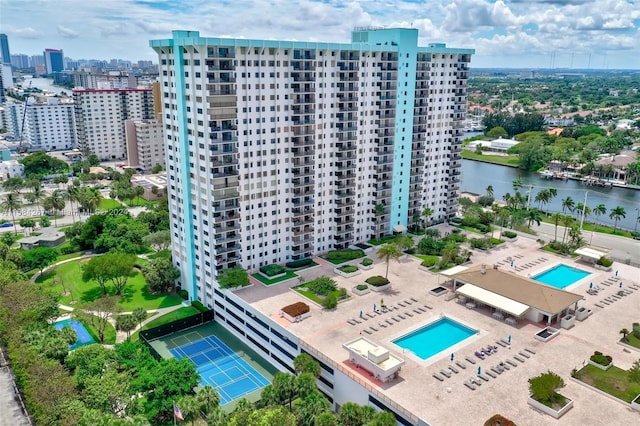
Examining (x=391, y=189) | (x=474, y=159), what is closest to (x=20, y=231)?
(x=391, y=189)

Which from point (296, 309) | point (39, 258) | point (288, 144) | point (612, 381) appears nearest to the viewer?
point (612, 381)

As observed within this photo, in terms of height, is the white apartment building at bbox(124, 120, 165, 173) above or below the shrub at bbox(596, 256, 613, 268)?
above

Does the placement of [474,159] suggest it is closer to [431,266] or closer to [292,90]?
[431,266]

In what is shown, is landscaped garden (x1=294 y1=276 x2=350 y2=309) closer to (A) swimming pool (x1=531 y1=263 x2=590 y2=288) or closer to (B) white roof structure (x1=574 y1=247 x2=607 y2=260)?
(A) swimming pool (x1=531 y1=263 x2=590 y2=288)

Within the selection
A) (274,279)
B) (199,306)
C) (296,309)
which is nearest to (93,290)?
(199,306)

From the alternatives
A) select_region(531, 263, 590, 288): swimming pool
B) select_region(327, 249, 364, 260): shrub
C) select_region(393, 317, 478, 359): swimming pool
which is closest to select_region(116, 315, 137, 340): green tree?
select_region(327, 249, 364, 260): shrub

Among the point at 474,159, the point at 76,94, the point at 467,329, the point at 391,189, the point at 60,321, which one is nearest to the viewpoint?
the point at 467,329

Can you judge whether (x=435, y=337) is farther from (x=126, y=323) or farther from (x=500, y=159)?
(x=500, y=159)
